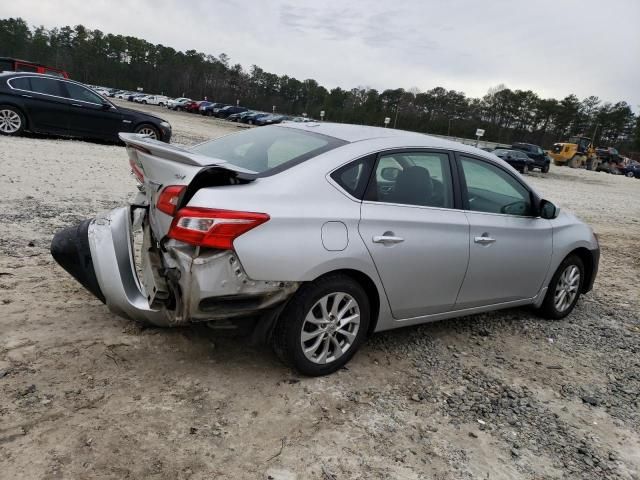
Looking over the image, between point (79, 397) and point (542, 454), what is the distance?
265 centimetres

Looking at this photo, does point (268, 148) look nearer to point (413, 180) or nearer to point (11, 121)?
point (413, 180)

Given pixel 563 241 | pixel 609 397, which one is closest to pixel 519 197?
pixel 563 241

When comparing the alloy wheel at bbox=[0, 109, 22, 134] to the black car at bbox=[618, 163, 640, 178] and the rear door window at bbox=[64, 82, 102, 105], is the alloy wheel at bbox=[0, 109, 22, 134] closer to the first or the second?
the rear door window at bbox=[64, 82, 102, 105]

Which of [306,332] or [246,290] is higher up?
[246,290]

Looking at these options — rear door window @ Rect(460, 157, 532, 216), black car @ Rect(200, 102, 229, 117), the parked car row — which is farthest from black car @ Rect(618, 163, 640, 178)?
rear door window @ Rect(460, 157, 532, 216)

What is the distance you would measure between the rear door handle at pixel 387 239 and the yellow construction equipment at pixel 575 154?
43052 mm

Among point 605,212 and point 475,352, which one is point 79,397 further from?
point 605,212

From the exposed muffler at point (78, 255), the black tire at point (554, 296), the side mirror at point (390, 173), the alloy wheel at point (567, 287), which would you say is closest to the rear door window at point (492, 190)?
the side mirror at point (390, 173)

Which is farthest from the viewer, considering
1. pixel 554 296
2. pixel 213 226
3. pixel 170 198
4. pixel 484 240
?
pixel 554 296

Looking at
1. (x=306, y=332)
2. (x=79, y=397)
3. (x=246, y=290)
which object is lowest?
(x=79, y=397)

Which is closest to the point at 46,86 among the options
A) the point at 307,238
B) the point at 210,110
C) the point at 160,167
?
the point at 160,167

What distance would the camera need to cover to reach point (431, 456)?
282cm

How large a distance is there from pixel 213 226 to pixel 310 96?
380 feet

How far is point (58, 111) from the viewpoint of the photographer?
1196 cm
